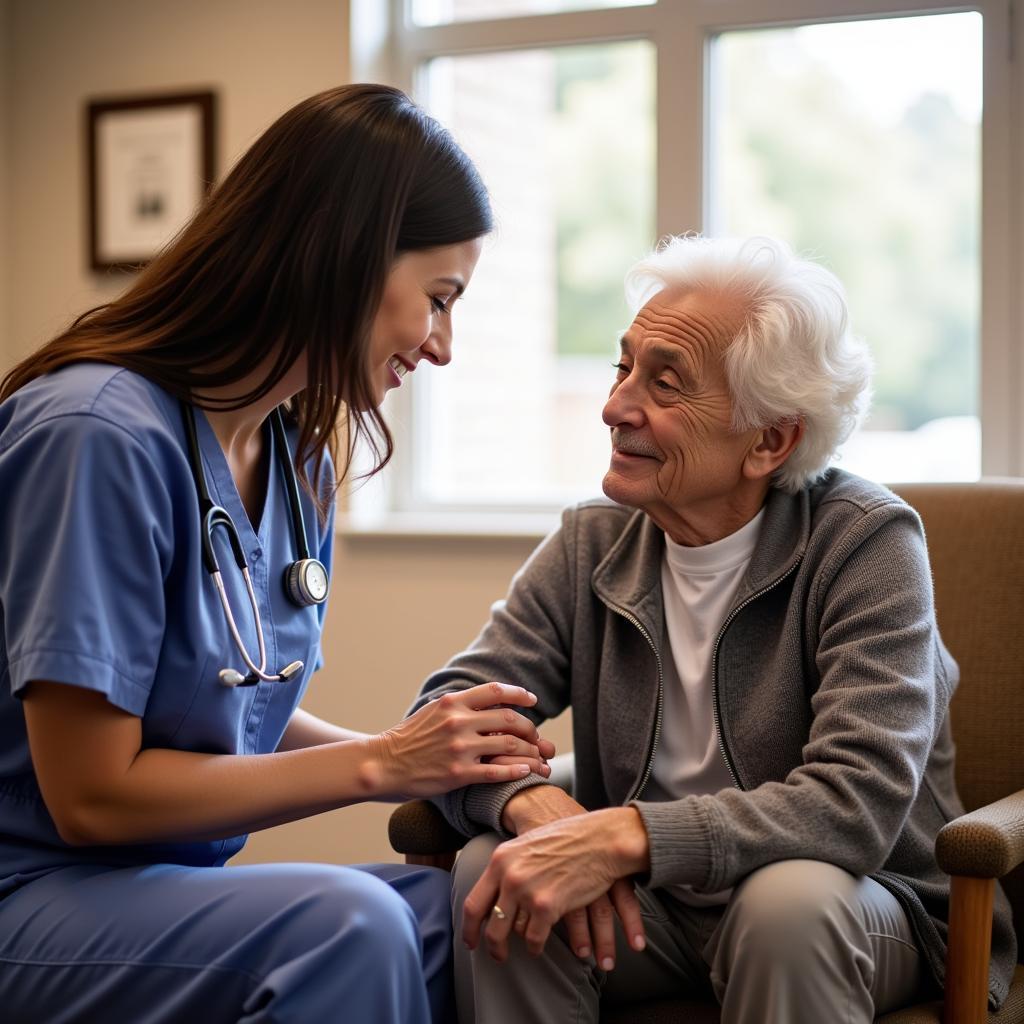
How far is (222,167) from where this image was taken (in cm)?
305

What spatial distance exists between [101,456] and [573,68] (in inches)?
78.3

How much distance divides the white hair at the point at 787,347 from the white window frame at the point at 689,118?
912 millimetres

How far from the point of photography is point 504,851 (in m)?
1.42

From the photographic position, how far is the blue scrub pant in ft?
4.05

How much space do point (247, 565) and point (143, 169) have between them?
195 centimetres

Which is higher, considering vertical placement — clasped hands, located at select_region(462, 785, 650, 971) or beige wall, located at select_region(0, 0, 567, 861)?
beige wall, located at select_region(0, 0, 567, 861)

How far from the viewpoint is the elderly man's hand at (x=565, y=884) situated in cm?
138

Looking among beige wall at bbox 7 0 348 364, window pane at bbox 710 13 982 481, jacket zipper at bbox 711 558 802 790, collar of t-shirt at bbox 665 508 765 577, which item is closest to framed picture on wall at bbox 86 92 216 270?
beige wall at bbox 7 0 348 364

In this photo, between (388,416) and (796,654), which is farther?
(388,416)

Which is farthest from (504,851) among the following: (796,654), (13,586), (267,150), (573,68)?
(573,68)

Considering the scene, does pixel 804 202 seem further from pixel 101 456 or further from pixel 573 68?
pixel 101 456

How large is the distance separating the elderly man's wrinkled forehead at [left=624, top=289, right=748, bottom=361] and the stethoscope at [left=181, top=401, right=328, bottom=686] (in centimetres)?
51

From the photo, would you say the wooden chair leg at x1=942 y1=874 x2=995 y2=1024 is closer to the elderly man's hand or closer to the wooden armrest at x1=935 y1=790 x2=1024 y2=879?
the wooden armrest at x1=935 y1=790 x2=1024 y2=879

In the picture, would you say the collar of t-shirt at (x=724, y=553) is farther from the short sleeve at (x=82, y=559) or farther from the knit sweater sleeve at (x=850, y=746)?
the short sleeve at (x=82, y=559)
